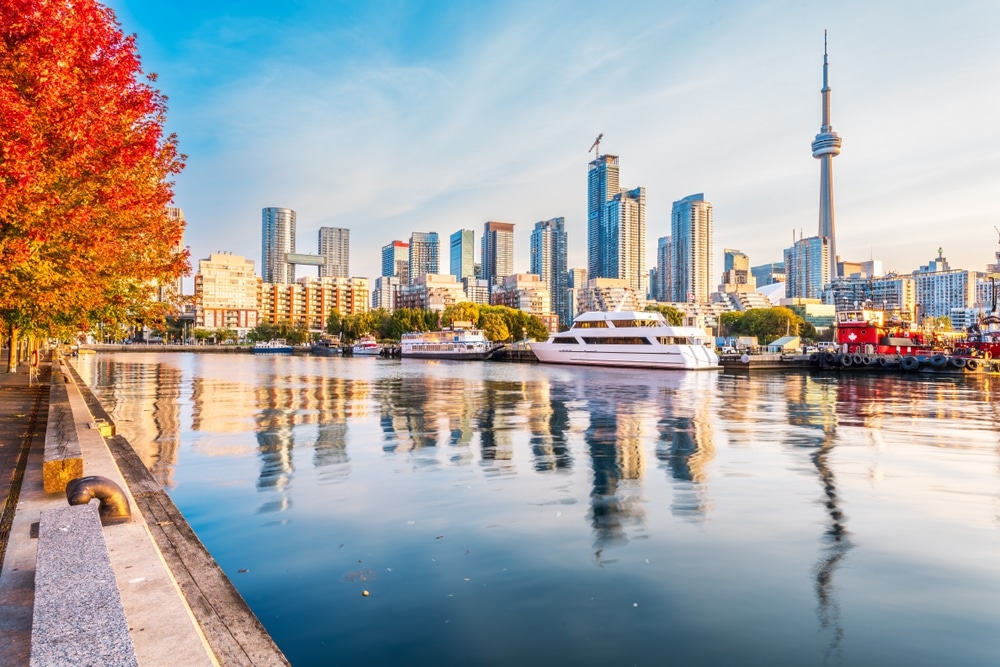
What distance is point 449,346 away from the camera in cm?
11281

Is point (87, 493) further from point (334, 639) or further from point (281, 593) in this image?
point (334, 639)

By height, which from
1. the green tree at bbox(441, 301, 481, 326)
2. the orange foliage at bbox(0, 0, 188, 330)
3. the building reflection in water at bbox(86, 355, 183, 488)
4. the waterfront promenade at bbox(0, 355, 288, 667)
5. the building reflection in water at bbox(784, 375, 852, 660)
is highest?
the green tree at bbox(441, 301, 481, 326)

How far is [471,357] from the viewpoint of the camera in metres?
104

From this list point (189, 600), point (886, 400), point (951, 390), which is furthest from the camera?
point (951, 390)

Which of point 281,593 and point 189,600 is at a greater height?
point 189,600

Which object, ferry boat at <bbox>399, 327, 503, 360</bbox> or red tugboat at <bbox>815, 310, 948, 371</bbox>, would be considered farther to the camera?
ferry boat at <bbox>399, 327, 503, 360</bbox>

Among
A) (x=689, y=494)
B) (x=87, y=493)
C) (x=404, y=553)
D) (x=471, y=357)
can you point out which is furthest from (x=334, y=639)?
(x=471, y=357)

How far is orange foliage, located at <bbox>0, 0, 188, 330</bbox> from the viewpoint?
9.20 meters

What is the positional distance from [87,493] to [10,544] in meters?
0.74

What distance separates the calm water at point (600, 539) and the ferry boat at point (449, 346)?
84274 millimetres

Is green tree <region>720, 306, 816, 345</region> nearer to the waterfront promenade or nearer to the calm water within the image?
the calm water

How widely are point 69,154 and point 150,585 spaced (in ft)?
28.6

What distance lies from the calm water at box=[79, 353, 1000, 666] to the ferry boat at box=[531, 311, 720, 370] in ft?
156

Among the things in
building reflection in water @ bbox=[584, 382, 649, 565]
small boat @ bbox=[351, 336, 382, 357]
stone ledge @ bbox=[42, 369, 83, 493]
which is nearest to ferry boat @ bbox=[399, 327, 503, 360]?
small boat @ bbox=[351, 336, 382, 357]
